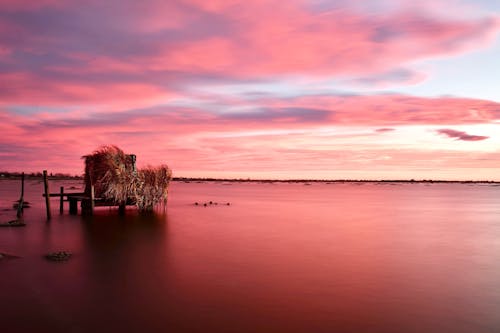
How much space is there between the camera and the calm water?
959 centimetres

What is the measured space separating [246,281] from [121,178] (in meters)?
20.5

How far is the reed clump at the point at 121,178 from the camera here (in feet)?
102

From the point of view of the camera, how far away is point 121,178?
31.3 m

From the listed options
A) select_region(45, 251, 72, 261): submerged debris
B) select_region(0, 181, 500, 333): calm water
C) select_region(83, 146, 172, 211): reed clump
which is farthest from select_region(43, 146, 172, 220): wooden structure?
select_region(45, 251, 72, 261): submerged debris

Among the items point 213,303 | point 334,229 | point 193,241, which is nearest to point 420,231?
point 334,229

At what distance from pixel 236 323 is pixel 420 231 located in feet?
68.2

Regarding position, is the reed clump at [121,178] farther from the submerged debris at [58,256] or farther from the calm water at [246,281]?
the submerged debris at [58,256]

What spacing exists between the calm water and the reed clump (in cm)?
630

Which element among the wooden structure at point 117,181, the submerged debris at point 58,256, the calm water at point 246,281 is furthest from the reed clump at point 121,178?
the submerged debris at point 58,256

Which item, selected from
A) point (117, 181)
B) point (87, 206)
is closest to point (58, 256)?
point (117, 181)

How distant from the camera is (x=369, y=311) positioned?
10.4 meters

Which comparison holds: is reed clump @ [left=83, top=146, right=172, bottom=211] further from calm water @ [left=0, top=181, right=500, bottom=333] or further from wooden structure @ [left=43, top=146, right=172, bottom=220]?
calm water @ [left=0, top=181, right=500, bottom=333]

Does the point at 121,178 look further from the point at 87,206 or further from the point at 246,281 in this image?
the point at 246,281

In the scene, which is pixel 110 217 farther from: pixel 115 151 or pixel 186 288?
pixel 186 288
